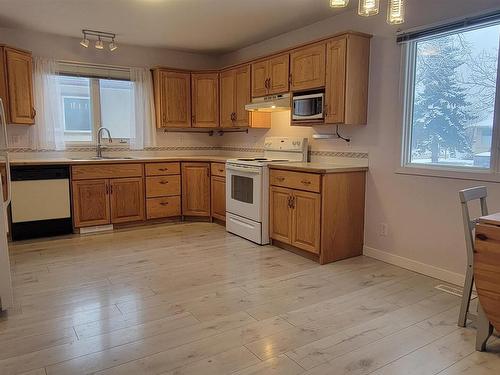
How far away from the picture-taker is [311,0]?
11.6 ft

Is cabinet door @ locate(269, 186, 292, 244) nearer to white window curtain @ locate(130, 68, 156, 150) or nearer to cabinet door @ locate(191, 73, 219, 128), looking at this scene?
cabinet door @ locate(191, 73, 219, 128)

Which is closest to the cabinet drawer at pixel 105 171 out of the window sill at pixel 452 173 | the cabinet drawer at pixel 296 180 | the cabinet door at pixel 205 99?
the cabinet door at pixel 205 99

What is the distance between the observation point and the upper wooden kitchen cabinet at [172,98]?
17.7 ft

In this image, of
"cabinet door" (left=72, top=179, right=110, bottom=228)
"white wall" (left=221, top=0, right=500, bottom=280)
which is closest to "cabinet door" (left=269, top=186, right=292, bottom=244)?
"white wall" (left=221, top=0, right=500, bottom=280)

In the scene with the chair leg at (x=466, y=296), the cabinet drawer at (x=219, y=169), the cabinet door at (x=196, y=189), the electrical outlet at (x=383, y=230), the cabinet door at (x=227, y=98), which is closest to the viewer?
the chair leg at (x=466, y=296)

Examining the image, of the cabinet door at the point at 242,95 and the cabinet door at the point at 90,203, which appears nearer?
the cabinet door at the point at 90,203

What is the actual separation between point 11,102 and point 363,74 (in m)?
3.83

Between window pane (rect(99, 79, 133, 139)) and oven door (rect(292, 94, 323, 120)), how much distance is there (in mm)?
2554

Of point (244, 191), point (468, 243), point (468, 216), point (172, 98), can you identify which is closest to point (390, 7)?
point (468, 216)

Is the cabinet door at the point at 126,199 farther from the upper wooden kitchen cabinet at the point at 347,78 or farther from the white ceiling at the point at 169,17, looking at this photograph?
the upper wooden kitchen cabinet at the point at 347,78

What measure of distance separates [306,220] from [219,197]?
1778mm

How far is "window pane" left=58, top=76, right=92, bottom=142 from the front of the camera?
4.98m

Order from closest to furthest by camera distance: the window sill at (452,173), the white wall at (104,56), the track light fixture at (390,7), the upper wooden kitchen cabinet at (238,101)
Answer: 1. the track light fixture at (390,7)
2. the window sill at (452,173)
3. the white wall at (104,56)
4. the upper wooden kitchen cabinet at (238,101)

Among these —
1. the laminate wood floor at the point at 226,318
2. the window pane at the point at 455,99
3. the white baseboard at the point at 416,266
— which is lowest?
the laminate wood floor at the point at 226,318
